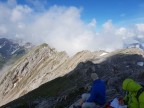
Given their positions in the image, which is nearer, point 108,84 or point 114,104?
point 114,104

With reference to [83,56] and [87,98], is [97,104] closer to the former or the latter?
[87,98]

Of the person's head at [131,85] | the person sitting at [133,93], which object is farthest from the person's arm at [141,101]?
the person's head at [131,85]

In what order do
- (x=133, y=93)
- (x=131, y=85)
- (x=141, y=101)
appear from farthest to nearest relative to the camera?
(x=133, y=93), (x=131, y=85), (x=141, y=101)

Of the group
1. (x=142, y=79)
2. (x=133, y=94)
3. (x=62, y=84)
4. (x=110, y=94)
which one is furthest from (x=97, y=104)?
(x=62, y=84)

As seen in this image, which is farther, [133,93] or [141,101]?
[133,93]

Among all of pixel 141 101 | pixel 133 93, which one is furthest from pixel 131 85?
pixel 141 101

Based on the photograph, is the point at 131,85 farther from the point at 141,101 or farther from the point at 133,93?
the point at 141,101

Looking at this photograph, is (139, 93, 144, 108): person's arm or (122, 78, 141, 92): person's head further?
(122, 78, 141, 92): person's head

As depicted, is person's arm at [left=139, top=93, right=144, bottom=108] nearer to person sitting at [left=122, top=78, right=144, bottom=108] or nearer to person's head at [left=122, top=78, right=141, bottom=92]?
person sitting at [left=122, top=78, right=144, bottom=108]

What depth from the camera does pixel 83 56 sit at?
518 ft

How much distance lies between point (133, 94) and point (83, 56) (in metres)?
140

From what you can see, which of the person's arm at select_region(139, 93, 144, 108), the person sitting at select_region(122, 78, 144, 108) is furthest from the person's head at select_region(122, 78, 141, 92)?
the person's arm at select_region(139, 93, 144, 108)

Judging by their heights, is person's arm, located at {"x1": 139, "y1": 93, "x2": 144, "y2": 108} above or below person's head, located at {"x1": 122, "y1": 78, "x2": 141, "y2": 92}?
below

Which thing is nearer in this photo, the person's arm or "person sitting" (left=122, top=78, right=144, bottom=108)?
the person's arm
